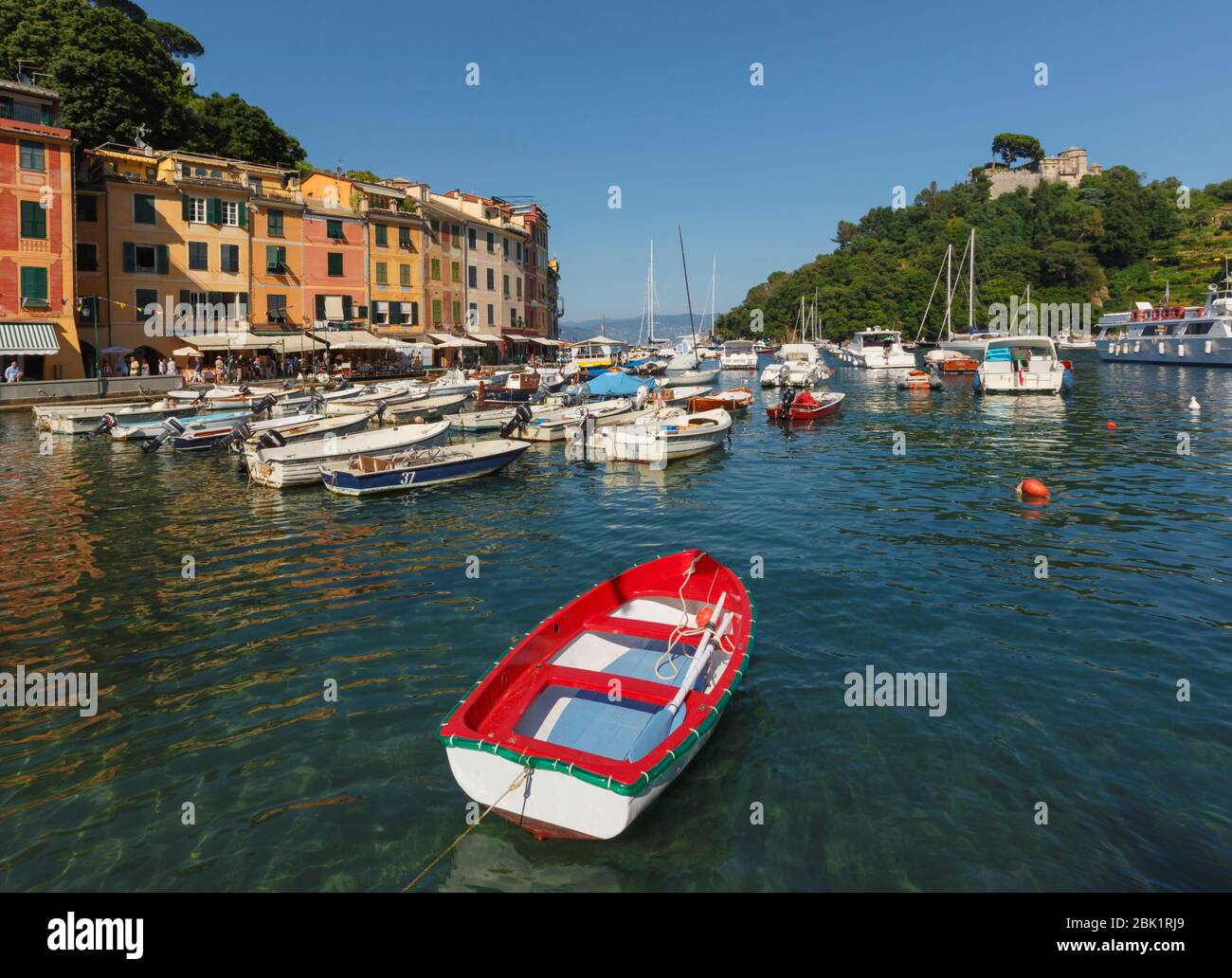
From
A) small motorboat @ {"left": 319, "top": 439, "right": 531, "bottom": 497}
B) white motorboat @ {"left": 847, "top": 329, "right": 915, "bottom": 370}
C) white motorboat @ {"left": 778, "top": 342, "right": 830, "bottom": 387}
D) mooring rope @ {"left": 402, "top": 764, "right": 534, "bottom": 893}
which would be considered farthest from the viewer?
white motorboat @ {"left": 847, "top": 329, "right": 915, "bottom": 370}

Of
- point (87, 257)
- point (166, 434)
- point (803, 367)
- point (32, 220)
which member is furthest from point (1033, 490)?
point (87, 257)

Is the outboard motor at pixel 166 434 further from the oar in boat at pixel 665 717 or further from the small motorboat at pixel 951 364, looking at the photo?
the small motorboat at pixel 951 364

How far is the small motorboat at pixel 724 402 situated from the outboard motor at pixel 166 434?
22.1 metres

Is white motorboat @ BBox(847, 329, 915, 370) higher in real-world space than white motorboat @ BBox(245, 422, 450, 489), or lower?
higher

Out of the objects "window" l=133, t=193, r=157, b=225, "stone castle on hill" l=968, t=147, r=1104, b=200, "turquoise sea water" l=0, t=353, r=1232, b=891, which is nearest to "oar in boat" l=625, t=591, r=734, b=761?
"turquoise sea water" l=0, t=353, r=1232, b=891

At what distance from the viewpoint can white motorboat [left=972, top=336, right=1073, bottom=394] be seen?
160 ft

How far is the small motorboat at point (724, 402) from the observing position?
37562mm

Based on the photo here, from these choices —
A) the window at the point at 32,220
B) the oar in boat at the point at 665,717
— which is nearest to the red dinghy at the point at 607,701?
the oar in boat at the point at 665,717

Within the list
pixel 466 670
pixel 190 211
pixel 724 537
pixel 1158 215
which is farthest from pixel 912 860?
pixel 1158 215

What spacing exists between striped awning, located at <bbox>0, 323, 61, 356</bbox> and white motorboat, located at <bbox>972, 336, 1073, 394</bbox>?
5416 centimetres

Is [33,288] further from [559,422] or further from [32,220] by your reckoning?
[559,422]

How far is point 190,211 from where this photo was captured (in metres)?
46.2

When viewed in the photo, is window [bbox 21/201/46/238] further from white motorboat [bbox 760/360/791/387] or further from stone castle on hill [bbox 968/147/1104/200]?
stone castle on hill [bbox 968/147/1104/200]

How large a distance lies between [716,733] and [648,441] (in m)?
18.4
